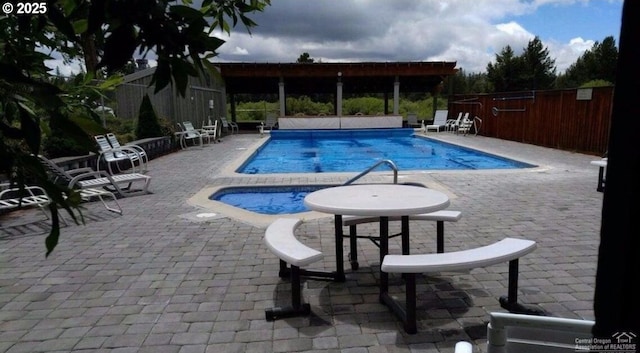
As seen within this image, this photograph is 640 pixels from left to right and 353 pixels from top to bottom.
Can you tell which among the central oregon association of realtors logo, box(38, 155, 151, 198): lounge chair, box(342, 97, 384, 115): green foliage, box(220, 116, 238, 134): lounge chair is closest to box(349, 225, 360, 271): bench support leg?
the central oregon association of realtors logo

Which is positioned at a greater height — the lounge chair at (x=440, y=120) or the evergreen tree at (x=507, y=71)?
the evergreen tree at (x=507, y=71)

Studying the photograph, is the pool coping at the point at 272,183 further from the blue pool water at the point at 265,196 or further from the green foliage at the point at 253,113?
the green foliage at the point at 253,113

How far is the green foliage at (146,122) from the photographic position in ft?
36.0

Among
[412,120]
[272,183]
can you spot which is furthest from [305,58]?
[272,183]

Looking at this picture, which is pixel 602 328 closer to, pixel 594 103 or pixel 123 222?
pixel 123 222

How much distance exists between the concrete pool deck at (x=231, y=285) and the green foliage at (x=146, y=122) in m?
6.17

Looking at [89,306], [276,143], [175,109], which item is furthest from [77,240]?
[276,143]

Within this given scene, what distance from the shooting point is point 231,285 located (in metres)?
2.99

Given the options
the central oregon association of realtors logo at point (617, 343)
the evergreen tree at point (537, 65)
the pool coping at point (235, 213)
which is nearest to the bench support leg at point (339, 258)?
the pool coping at point (235, 213)

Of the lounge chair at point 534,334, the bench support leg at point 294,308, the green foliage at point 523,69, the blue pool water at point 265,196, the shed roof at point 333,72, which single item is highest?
the green foliage at point 523,69

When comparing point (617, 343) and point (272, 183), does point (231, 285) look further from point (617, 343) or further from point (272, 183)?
point (272, 183)

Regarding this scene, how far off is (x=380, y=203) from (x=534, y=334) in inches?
64.1

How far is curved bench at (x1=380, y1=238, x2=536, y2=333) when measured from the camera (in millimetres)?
2229

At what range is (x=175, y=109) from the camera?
1382 centimetres
